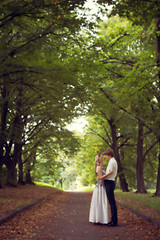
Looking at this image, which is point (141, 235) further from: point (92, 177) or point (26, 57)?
point (92, 177)

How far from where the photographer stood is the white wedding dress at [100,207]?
6539 mm

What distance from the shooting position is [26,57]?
862cm

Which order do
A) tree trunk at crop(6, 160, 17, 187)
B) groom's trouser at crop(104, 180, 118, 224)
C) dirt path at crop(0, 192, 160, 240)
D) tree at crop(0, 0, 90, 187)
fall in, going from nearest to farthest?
dirt path at crop(0, 192, 160, 240)
groom's trouser at crop(104, 180, 118, 224)
tree at crop(0, 0, 90, 187)
tree trunk at crop(6, 160, 17, 187)

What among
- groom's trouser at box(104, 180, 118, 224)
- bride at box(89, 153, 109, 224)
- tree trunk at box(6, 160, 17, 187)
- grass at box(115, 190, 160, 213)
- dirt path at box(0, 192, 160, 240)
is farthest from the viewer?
tree trunk at box(6, 160, 17, 187)

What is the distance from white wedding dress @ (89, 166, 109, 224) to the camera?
6539mm

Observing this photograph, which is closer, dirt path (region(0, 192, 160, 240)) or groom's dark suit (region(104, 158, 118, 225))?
dirt path (region(0, 192, 160, 240))

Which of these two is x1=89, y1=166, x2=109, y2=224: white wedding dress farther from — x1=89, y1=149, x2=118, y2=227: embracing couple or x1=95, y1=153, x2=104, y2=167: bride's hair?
x1=95, y1=153, x2=104, y2=167: bride's hair

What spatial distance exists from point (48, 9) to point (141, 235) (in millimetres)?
6708

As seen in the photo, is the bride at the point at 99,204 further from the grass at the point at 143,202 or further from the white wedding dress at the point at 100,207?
the grass at the point at 143,202

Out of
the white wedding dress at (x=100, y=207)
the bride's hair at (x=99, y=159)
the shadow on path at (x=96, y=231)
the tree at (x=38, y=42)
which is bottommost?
the shadow on path at (x=96, y=231)

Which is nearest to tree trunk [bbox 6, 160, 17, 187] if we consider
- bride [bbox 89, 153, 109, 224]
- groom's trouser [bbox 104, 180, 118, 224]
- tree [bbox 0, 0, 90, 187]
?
tree [bbox 0, 0, 90, 187]

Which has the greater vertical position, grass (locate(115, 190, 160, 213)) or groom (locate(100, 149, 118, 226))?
groom (locate(100, 149, 118, 226))

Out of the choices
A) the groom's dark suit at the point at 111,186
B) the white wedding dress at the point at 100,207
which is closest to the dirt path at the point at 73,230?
the white wedding dress at the point at 100,207

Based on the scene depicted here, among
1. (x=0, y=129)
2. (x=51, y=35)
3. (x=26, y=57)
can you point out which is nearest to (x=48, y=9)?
(x=51, y=35)
